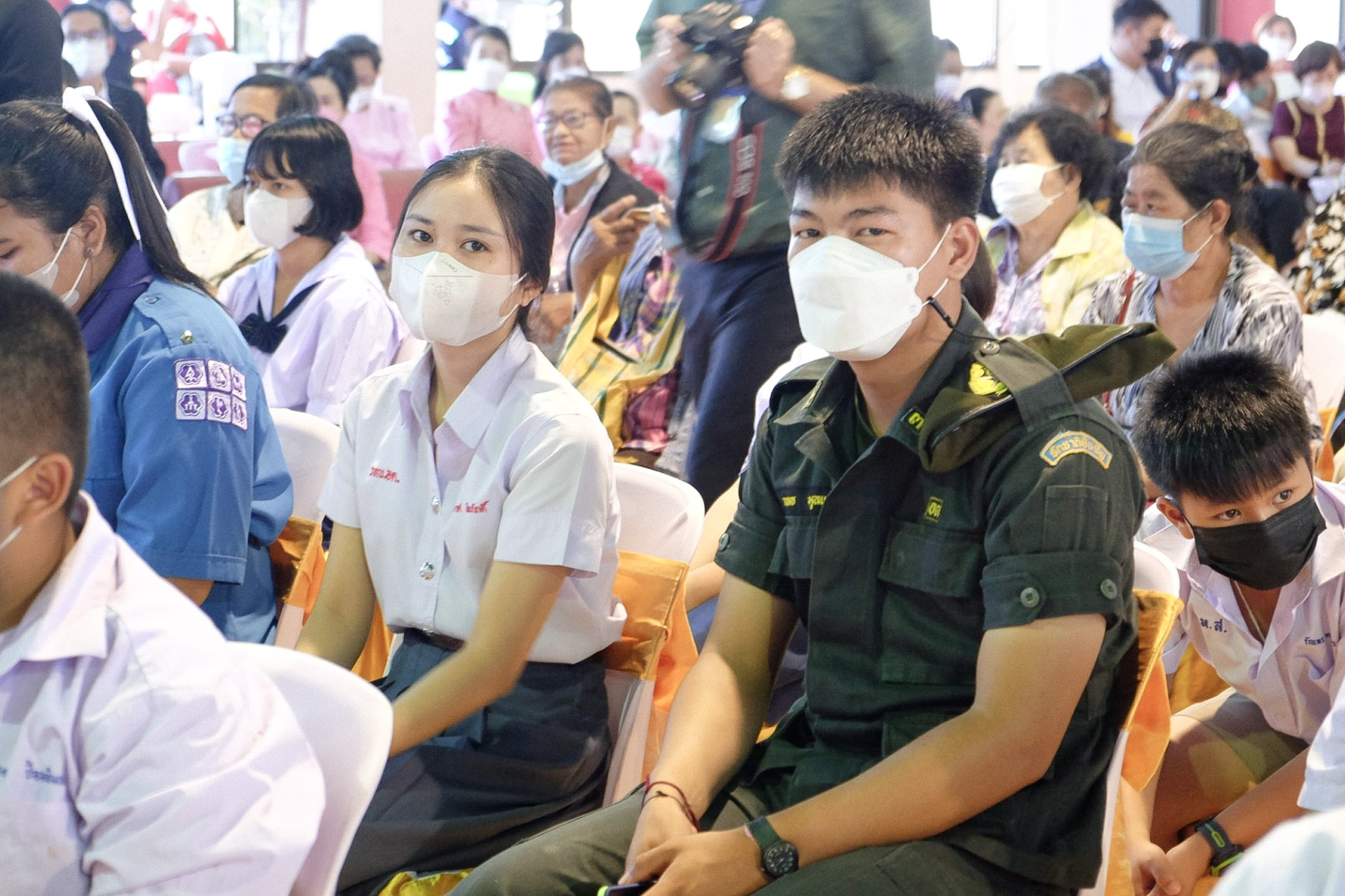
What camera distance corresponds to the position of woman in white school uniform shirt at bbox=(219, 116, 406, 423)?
10.7ft

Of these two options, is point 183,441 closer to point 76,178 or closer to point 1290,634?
point 76,178

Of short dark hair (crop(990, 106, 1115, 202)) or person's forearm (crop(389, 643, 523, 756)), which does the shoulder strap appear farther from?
short dark hair (crop(990, 106, 1115, 202))

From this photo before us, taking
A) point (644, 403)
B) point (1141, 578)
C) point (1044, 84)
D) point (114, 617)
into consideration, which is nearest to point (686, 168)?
point (644, 403)

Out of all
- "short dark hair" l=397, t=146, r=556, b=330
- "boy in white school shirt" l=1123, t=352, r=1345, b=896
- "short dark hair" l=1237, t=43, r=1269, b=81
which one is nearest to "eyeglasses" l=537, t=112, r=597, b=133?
"short dark hair" l=397, t=146, r=556, b=330

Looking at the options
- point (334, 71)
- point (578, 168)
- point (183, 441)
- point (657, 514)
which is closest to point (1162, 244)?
point (657, 514)

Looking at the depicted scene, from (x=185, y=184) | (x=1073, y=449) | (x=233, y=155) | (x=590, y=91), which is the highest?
(x=1073, y=449)

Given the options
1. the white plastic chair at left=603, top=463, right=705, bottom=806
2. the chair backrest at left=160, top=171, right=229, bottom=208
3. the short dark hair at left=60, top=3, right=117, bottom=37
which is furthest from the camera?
the short dark hair at left=60, top=3, right=117, bottom=37

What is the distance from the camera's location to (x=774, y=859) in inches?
58.4

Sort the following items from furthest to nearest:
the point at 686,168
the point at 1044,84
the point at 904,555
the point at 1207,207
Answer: the point at 1044,84, the point at 1207,207, the point at 686,168, the point at 904,555

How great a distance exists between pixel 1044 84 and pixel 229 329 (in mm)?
4292

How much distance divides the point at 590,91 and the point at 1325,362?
103 inches

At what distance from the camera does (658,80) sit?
284 centimetres

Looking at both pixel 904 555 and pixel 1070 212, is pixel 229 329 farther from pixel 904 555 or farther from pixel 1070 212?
pixel 1070 212

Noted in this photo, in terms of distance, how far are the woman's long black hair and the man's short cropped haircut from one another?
1.03 m
